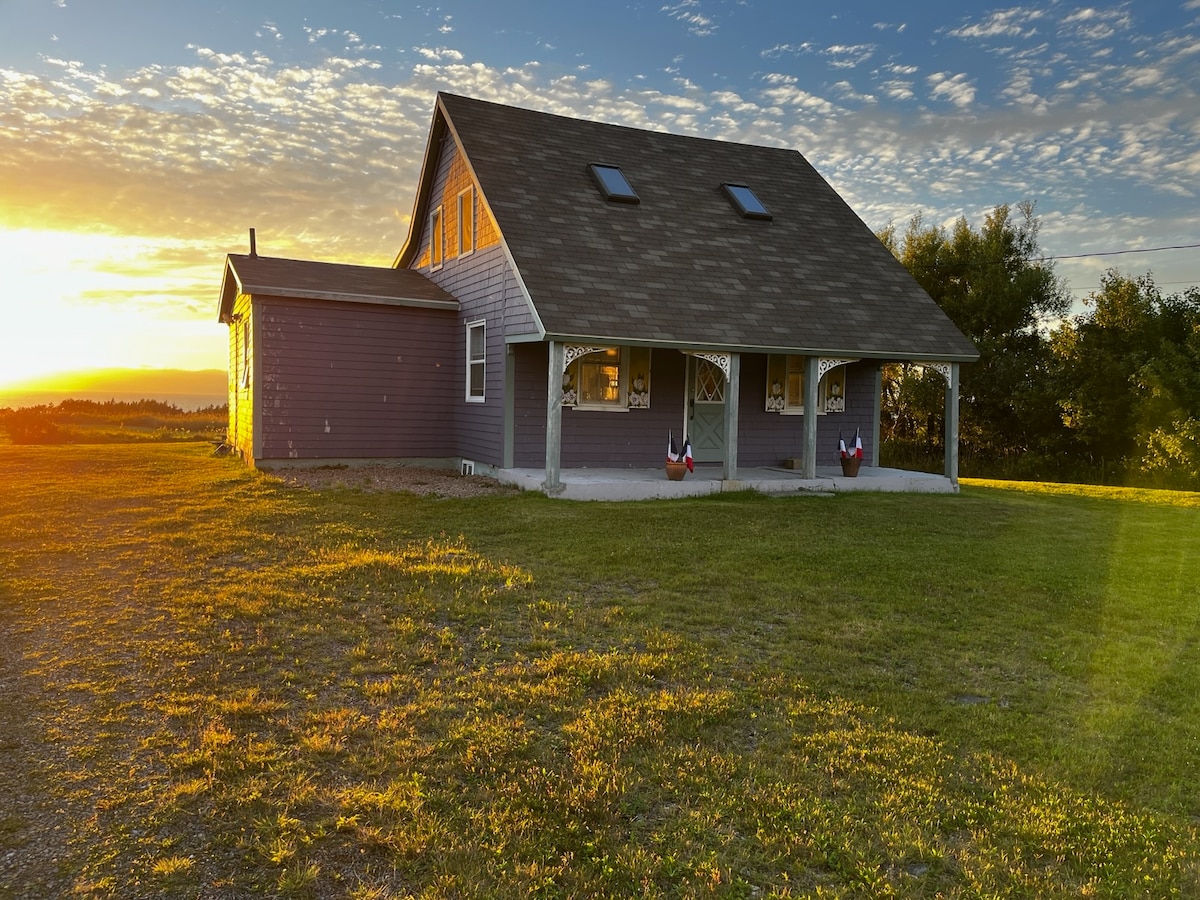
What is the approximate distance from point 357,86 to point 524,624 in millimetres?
13878

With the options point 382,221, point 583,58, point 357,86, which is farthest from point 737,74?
point 382,221

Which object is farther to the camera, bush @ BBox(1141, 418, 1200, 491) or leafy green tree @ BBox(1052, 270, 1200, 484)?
leafy green tree @ BBox(1052, 270, 1200, 484)

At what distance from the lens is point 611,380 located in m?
14.3

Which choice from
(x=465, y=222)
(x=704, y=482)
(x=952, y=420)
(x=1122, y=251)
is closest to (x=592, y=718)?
(x=704, y=482)

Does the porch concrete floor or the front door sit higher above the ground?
the front door

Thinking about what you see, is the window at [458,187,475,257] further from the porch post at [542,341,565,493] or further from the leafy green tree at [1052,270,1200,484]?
the leafy green tree at [1052,270,1200,484]

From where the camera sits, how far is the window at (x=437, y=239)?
16750 mm

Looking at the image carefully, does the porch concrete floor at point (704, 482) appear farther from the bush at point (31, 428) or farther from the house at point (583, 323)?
the bush at point (31, 428)

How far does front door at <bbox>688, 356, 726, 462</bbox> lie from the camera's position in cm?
1494

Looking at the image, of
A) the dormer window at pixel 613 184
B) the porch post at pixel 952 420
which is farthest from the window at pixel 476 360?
the porch post at pixel 952 420

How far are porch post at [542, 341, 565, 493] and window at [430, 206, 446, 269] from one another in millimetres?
6313

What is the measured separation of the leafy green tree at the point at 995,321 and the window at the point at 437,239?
18363 mm

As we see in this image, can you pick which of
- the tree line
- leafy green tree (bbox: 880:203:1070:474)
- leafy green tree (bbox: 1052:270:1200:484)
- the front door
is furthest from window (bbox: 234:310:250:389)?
leafy green tree (bbox: 1052:270:1200:484)

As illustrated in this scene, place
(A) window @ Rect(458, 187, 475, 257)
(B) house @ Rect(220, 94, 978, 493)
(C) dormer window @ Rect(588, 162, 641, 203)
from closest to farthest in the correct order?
(B) house @ Rect(220, 94, 978, 493), (C) dormer window @ Rect(588, 162, 641, 203), (A) window @ Rect(458, 187, 475, 257)
